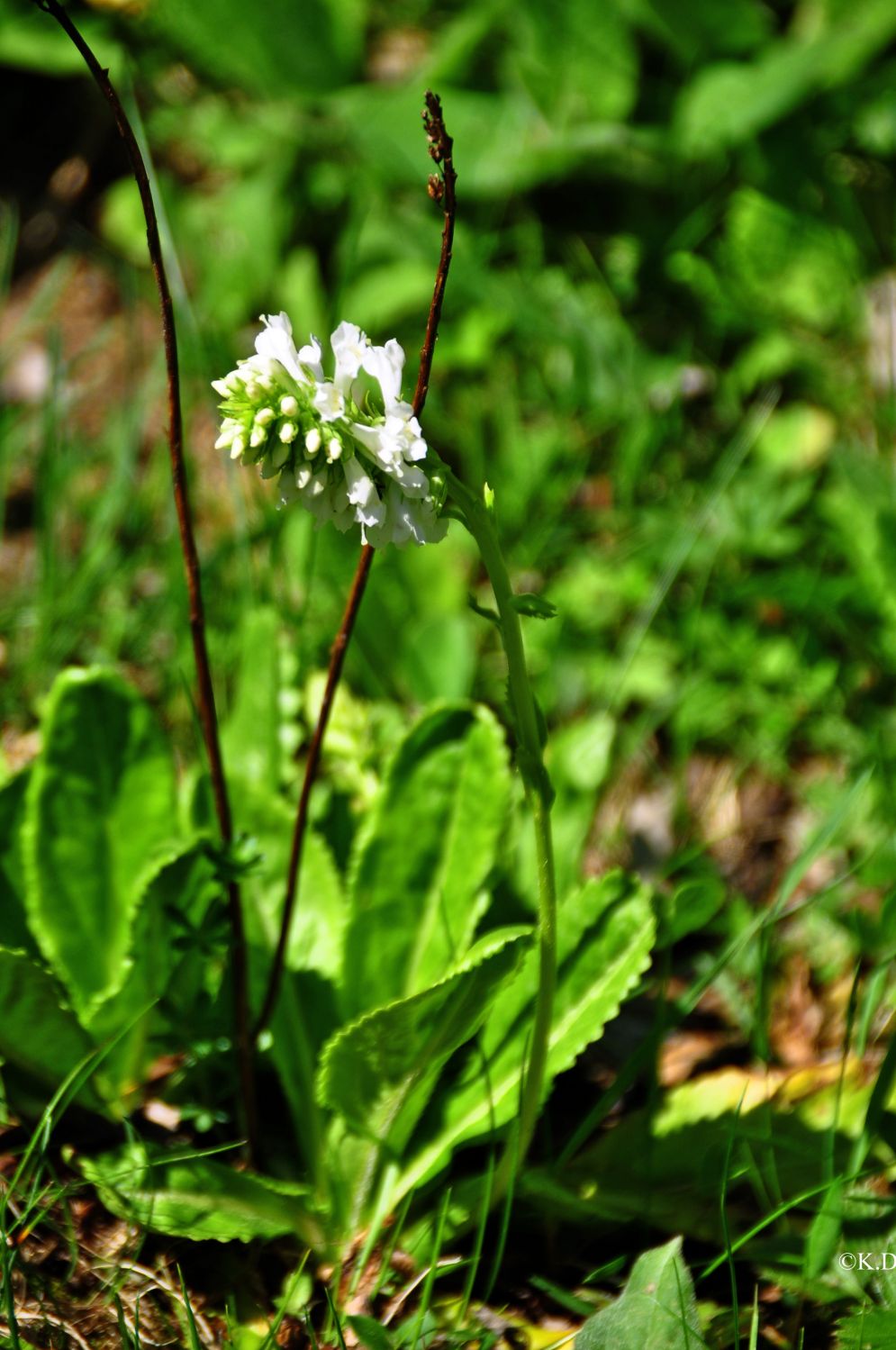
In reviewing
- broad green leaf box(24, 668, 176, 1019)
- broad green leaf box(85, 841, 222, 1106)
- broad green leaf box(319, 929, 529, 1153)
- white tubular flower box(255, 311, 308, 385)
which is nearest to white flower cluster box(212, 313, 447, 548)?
white tubular flower box(255, 311, 308, 385)

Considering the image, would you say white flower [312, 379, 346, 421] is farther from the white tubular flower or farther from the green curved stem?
the green curved stem

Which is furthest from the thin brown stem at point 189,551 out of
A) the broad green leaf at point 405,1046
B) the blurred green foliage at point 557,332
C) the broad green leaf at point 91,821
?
the blurred green foliage at point 557,332

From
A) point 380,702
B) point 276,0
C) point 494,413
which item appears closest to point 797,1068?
point 380,702

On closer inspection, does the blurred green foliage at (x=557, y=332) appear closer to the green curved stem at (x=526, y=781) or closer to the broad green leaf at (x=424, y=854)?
the broad green leaf at (x=424, y=854)

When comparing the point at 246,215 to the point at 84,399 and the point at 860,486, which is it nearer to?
the point at 84,399

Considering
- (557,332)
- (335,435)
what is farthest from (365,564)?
(557,332)

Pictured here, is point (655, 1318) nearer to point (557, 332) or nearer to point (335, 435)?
point (335, 435)
